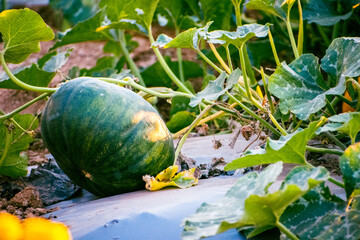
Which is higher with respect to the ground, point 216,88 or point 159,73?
point 216,88

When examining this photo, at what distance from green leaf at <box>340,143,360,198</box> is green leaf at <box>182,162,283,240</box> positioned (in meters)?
0.15

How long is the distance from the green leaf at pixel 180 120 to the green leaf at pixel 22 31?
0.58 meters

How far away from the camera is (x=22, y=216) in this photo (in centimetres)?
125

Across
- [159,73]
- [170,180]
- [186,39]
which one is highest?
[186,39]

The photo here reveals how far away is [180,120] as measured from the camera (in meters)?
1.88

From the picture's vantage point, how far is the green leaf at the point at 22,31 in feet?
4.50

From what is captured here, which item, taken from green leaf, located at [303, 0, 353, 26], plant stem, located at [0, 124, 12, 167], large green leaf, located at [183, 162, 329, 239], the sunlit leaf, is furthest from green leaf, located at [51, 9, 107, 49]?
large green leaf, located at [183, 162, 329, 239]

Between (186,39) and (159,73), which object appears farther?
(159,73)

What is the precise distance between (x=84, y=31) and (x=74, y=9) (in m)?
1.96

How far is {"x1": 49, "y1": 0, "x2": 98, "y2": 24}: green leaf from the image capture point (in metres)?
3.82

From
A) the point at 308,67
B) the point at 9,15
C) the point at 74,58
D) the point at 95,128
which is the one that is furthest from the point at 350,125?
the point at 74,58

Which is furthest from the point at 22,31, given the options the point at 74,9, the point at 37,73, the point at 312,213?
the point at 74,9

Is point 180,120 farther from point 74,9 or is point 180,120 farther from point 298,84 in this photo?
point 74,9

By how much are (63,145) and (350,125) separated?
2.26 feet
